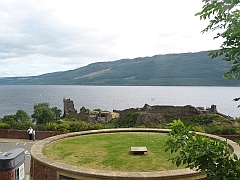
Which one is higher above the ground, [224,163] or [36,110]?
[224,163]

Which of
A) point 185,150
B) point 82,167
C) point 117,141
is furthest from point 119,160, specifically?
point 185,150

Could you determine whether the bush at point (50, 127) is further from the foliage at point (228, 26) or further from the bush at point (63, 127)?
the foliage at point (228, 26)

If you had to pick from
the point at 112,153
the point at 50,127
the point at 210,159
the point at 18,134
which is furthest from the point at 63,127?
the point at 210,159

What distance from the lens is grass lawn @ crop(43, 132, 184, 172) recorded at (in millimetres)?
8797

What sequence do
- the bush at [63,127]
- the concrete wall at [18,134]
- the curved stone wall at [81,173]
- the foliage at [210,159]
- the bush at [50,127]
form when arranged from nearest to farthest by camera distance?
1. the foliage at [210,159]
2. the curved stone wall at [81,173]
3. the concrete wall at [18,134]
4. the bush at [63,127]
5. the bush at [50,127]

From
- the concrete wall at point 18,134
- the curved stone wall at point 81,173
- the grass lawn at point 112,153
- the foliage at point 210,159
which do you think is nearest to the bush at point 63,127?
the concrete wall at point 18,134

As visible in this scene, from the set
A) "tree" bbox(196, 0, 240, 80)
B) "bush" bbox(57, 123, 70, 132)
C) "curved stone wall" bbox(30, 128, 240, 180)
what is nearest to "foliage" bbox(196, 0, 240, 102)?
"tree" bbox(196, 0, 240, 80)

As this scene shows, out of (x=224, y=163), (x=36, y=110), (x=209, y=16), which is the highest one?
(x=209, y=16)

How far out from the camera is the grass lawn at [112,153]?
880cm

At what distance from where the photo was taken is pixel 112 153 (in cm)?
1036

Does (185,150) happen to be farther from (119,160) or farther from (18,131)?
(18,131)

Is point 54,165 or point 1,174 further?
point 1,174

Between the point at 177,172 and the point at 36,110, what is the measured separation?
68.8 m

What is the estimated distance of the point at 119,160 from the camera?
30.8ft
